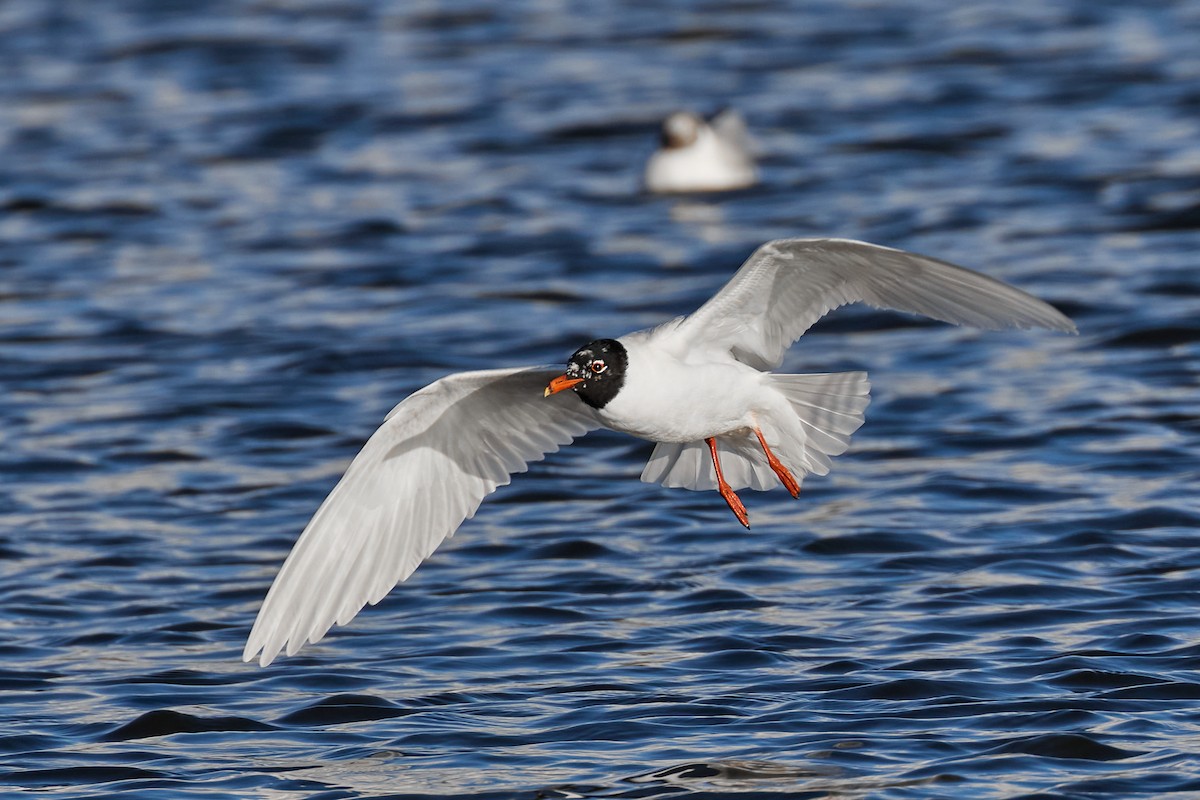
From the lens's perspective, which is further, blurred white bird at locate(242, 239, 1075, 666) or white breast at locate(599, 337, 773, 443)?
blurred white bird at locate(242, 239, 1075, 666)

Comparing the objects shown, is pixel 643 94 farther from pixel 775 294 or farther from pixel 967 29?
pixel 775 294

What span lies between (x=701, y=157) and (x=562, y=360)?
4.31m

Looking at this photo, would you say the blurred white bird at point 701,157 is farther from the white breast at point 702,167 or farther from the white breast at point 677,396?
the white breast at point 677,396

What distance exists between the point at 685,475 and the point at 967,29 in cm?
1408

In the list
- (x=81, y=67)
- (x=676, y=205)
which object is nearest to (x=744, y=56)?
(x=676, y=205)

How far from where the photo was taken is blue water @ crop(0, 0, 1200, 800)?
8.02m

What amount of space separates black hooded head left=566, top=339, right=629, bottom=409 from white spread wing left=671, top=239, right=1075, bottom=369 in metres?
0.43

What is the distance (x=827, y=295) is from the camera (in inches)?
336

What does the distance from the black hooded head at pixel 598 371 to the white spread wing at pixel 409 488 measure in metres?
0.27

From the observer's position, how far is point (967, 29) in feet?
71.2

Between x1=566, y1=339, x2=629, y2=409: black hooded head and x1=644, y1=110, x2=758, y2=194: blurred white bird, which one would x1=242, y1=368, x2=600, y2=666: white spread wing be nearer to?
x1=566, y1=339, x2=629, y2=409: black hooded head

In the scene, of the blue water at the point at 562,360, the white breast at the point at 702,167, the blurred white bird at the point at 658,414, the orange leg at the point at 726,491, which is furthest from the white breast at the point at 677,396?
the white breast at the point at 702,167

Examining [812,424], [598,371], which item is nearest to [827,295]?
[812,424]

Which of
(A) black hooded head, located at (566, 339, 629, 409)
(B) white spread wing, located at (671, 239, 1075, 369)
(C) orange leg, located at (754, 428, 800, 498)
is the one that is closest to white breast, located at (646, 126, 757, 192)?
(B) white spread wing, located at (671, 239, 1075, 369)
